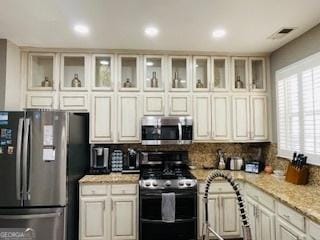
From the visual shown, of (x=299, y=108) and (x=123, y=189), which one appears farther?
(x=123, y=189)

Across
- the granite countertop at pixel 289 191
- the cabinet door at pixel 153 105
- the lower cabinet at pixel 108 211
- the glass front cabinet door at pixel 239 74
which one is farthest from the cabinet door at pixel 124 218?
the glass front cabinet door at pixel 239 74

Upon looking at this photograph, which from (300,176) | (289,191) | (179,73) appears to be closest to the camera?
(289,191)

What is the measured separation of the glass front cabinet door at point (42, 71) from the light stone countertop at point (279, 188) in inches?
56.5

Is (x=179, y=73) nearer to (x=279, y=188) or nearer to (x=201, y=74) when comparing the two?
(x=201, y=74)

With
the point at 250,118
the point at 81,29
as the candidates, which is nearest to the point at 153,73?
the point at 81,29

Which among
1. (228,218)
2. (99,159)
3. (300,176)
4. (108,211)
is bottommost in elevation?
(228,218)

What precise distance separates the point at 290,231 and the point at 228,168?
1829 millimetres

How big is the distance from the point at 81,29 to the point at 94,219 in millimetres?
2340

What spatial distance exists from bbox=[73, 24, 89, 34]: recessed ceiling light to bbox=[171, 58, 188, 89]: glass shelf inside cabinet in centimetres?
141

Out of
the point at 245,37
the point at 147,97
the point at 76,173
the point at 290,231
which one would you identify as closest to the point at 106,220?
the point at 76,173

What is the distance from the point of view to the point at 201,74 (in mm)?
4148

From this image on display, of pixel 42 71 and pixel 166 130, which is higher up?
pixel 42 71

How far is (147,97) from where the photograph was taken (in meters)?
3.90

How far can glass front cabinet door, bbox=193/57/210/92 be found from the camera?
13.1ft
